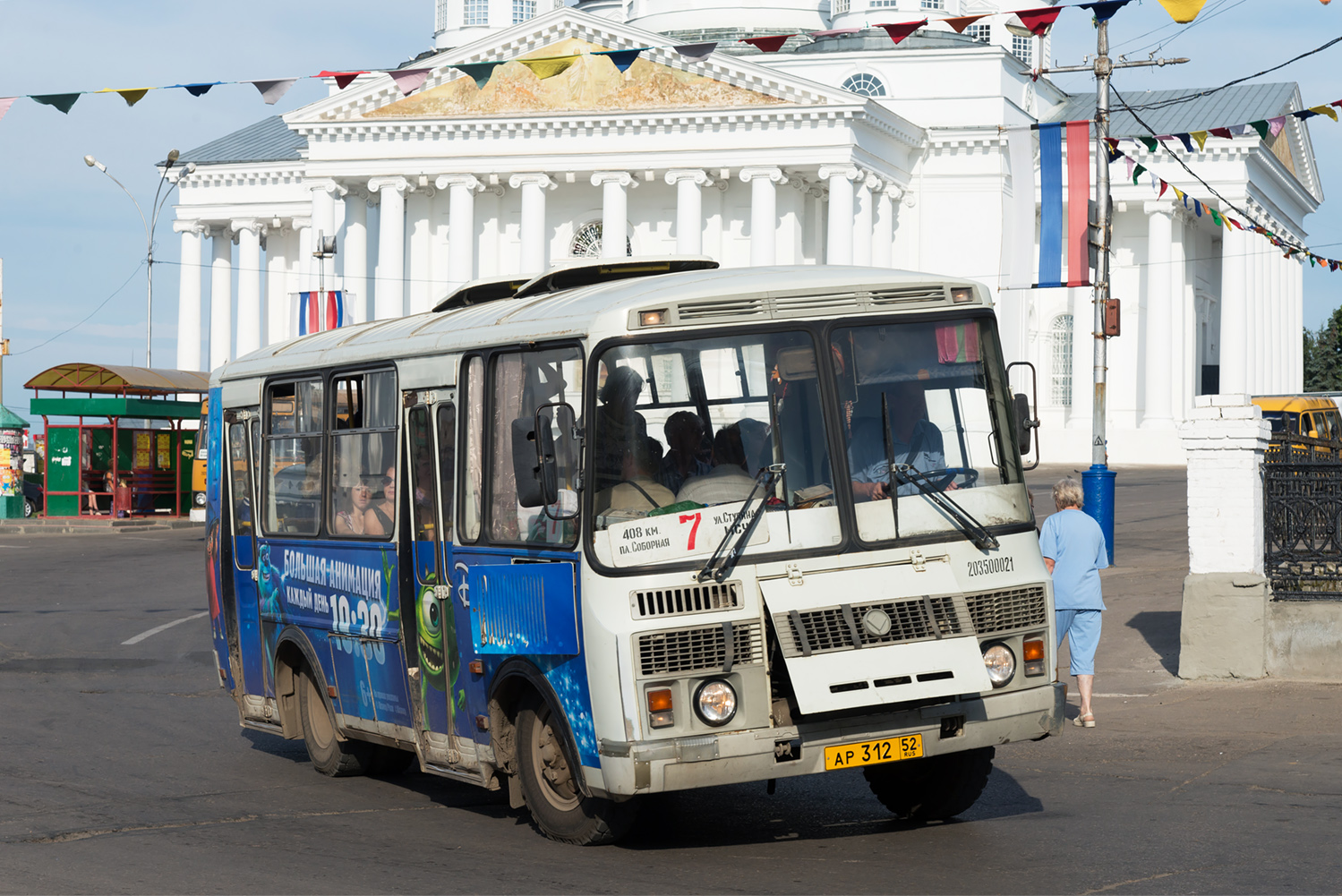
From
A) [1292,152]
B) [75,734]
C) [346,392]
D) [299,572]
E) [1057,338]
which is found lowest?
[75,734]

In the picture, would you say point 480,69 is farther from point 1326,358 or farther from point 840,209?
point 1326,358

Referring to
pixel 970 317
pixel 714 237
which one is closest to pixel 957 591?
pixel 970 317

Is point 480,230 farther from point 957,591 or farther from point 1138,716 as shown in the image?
point 957,591

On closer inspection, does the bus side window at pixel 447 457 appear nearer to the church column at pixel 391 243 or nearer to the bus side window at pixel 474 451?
the bus side window at pixel 474 451

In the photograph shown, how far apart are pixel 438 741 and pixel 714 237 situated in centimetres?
4862

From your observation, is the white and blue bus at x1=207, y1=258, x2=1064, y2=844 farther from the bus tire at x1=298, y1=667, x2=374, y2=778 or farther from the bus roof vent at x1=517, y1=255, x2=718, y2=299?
the bus tire at x1=298, y1=667, x2=374, y2=778

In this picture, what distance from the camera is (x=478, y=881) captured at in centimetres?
683

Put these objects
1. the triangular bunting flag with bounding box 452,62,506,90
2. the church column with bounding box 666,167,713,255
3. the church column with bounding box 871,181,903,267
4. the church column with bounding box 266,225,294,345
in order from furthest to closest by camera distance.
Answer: the church column with bounding box 266,225,294,345, the church column with bounding box 871,181,903,267, the church column with bounding box 666,167,713,255, the triangular bunting flag with bounding box 452,62,506,90

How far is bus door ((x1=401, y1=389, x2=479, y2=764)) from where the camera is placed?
8.15 metres

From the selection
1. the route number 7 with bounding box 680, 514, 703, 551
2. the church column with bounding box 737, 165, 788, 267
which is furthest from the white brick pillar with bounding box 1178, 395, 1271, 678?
the church column with bounding box 737, 165, 788, 267

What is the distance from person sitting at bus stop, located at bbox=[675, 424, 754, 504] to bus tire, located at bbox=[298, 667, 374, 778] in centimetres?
353

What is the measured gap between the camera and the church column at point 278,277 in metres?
68.5

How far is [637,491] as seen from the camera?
6992mm

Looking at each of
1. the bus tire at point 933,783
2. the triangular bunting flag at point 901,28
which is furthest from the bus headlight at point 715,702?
the triangular bunting flag at point 901,28
